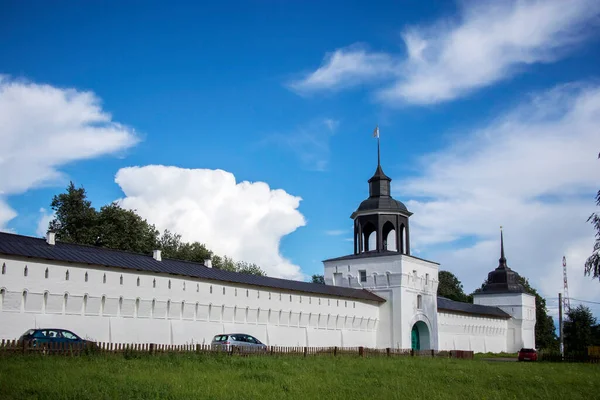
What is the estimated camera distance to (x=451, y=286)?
9994 centimetres

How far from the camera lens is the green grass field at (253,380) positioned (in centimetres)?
1667

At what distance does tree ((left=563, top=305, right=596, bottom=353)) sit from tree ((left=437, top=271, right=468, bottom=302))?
24.7 metres

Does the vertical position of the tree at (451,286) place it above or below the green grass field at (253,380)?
above

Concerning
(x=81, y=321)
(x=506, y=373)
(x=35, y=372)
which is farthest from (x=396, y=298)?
(x=35, y=372)

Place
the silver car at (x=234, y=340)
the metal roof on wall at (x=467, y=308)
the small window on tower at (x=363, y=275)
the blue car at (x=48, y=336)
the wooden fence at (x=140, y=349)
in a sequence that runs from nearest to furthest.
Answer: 1. the wooden fence at (x=140, y=349)
2. the blue car at (x=48, y=336)
3. the silver car at (x=234, y=340)
4. the small window on tower at (x=363, y=275)
5. the metal roof on wall at (x=467, y=308)

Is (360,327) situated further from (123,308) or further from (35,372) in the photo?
(35,372)

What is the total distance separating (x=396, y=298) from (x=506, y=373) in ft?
77.3

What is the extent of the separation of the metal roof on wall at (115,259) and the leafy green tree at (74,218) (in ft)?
61.2

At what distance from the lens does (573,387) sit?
2297 cm

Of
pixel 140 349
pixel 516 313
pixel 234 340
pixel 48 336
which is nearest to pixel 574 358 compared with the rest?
pixel 234 340

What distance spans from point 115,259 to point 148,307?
269 centimetres

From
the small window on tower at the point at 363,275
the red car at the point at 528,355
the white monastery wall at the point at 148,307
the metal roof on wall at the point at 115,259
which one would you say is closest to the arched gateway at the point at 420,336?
the small window on tower at the point at 363,275

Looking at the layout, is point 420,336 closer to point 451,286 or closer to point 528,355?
point 528,355

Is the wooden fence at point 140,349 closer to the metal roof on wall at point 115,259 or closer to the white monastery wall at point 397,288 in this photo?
the metal roof on wall at point 115,259
